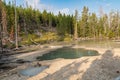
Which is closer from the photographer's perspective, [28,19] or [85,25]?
[28,19]

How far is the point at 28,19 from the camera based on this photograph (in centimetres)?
9500

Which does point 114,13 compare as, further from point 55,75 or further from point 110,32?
point 55,75

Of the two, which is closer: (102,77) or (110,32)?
(102,77)

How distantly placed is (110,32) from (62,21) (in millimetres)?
27238

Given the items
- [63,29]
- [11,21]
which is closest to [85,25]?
[63,29]

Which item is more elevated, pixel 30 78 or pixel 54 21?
pixel 54 21

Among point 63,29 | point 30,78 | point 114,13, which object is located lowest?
point 30,78

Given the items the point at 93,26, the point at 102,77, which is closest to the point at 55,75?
the point at 102,77

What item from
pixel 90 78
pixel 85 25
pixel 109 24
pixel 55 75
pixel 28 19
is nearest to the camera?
pixel 90 78

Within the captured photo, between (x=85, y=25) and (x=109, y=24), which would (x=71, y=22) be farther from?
(x=109, y=24)

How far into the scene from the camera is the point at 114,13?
107m

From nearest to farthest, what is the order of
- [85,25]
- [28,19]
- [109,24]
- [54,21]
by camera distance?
[28,19]
[85,25]
[109,24]
[54,21]

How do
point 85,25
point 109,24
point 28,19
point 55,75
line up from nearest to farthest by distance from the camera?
point 55,75 < point 28,19 < point 85,25 < point 109,24

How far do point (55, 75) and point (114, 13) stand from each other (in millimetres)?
96572
